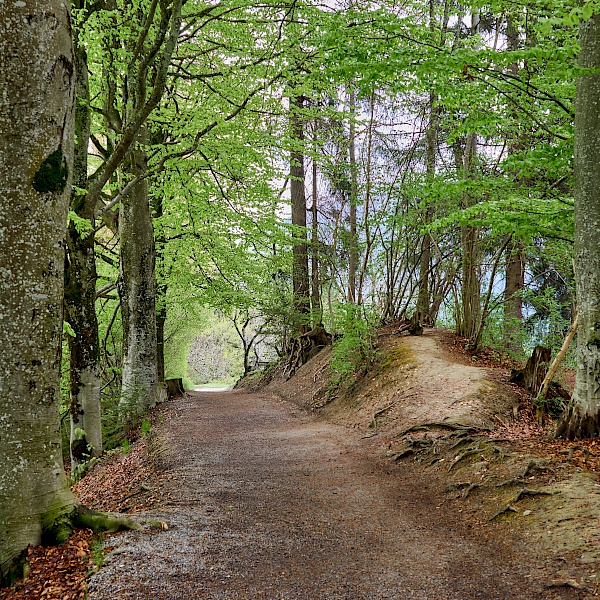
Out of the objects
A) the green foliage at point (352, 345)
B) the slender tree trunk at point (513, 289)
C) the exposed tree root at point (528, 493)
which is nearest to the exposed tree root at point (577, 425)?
the exposed tree root at point (528, 493)

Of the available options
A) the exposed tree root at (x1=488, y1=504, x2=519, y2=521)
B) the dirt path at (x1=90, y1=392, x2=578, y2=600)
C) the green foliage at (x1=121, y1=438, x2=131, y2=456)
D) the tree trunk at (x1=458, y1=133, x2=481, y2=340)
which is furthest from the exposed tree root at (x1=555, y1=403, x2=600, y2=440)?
the green foliage at (x1=121, y1=438, x2=131, y2=456)

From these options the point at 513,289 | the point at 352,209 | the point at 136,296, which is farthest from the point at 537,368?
the point at 352,209

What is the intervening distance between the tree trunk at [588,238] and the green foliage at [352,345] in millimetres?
4926

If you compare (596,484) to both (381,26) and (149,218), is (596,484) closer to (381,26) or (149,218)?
(381,26)

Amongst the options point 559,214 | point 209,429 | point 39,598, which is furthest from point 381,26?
point 209,429

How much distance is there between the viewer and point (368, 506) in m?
5.00

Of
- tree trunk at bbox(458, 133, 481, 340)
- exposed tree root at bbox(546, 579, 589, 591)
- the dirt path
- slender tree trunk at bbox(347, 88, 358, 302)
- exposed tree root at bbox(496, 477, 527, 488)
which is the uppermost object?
slender tree trunk at bbox(347, 88, 358, 302)

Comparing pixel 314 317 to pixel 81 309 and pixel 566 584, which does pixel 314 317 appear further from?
pixel 566 584

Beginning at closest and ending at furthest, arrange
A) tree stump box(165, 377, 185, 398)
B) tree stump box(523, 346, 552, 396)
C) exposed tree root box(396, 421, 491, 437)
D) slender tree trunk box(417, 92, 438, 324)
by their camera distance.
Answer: exposed tree root box(396, 421, 491, 437), tree stump box(523, 346, 552, 396), slender tree trunk box(417, 92, 438, 324), tree stump box(165, 377, 185, 398)

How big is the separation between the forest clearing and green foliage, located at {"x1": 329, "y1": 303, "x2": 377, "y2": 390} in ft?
0.23

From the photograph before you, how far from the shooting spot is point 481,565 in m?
3.63

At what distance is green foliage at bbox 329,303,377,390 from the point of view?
9828mm

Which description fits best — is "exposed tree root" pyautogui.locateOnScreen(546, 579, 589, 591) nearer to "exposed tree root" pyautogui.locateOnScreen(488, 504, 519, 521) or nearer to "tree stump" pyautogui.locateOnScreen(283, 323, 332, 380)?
"exposed tree root" pyautogui.locateOnScreen(488, 504, 519, 521)

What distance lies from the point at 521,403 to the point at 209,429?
5514 mm
